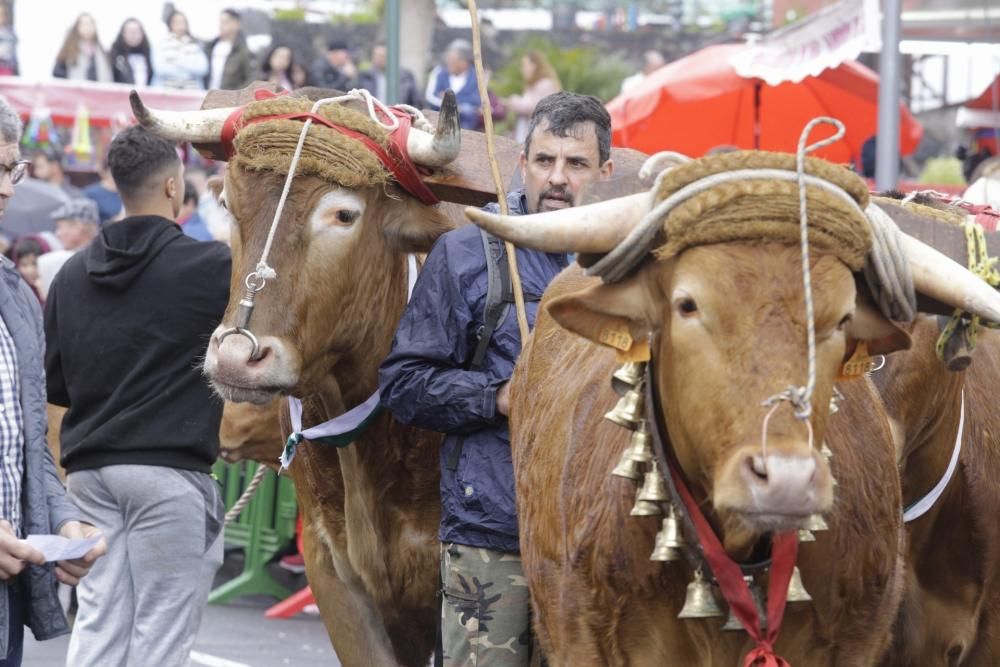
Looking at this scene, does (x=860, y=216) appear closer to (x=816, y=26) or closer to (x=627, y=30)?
(x=816, y=26)

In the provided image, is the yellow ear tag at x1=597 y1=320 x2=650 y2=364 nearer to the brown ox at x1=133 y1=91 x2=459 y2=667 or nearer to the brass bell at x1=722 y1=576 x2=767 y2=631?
the brass bell at x1=722 y1=576 x2=767 y2=631

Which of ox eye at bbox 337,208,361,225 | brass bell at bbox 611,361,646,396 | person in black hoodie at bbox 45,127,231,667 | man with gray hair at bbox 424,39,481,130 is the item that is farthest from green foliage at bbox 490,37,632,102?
brass bell at bbox 611,361,646,396

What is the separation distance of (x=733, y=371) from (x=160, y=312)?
3367 mm

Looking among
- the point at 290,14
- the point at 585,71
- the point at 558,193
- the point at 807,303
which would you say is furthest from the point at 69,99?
the point at 807,303

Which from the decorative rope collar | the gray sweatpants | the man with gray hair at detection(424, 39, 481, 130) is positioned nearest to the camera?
the decorative rope collar

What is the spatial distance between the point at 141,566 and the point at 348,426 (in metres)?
1.22

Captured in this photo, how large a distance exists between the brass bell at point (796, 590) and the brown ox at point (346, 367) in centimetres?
189

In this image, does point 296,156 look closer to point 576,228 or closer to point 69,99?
point 576,228

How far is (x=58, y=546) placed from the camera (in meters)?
4.67

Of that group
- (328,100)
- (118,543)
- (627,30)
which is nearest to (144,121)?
(328,100)

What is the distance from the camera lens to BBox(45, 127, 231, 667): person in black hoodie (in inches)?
259

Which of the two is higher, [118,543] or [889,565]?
[889,565]

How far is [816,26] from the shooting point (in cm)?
1093

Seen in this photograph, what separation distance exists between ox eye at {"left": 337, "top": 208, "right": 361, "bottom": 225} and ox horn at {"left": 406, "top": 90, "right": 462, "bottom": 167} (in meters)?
0.29
